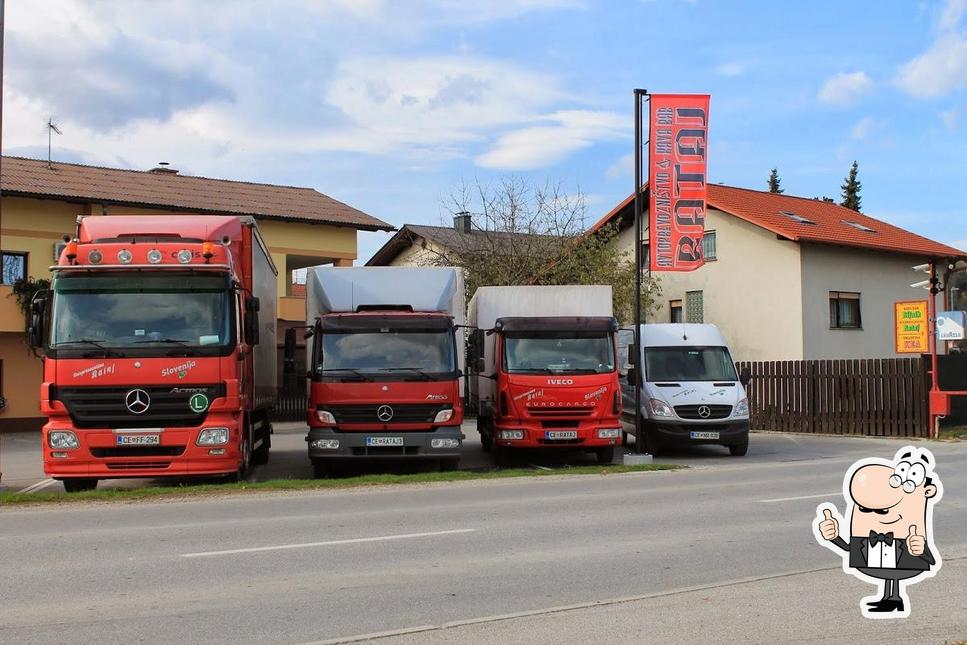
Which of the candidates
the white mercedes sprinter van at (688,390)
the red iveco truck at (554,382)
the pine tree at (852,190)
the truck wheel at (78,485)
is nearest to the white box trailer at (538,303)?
the red iveco truck at (554,382)

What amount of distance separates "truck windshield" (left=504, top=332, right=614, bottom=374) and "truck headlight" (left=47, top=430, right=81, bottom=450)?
274 inches

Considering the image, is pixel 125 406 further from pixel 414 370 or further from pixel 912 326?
pixel 912 326

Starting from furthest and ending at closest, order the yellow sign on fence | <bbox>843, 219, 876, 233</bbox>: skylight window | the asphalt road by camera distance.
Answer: <bbox>843, 219, 876, 233</bbox>: skylight window < the yellow sign on fence < the asphalt road

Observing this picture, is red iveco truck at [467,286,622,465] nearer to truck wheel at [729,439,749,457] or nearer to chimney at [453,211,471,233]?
truck wheel at [729,439,749,457]

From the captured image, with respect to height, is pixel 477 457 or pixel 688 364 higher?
pixel 688 364

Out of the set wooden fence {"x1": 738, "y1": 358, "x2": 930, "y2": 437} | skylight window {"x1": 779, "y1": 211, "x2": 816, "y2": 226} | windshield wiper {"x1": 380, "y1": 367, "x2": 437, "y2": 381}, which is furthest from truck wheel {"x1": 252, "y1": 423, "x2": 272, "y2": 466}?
skylight window {"x1": 779, "y1": 211, "x2": 816, "y2": 226}

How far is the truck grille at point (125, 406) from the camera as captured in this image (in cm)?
1327

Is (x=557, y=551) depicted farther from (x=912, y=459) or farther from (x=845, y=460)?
(x=845, y=460)

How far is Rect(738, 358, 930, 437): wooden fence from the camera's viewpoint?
23875mm

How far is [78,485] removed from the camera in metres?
14.3

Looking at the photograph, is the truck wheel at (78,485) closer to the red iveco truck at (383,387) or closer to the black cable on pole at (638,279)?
the red iveco truck at (383,387)

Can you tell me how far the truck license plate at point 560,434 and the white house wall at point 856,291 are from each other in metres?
15.7

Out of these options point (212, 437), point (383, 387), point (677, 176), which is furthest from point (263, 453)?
point (677, 176)

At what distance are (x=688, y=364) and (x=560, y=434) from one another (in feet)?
15.1
